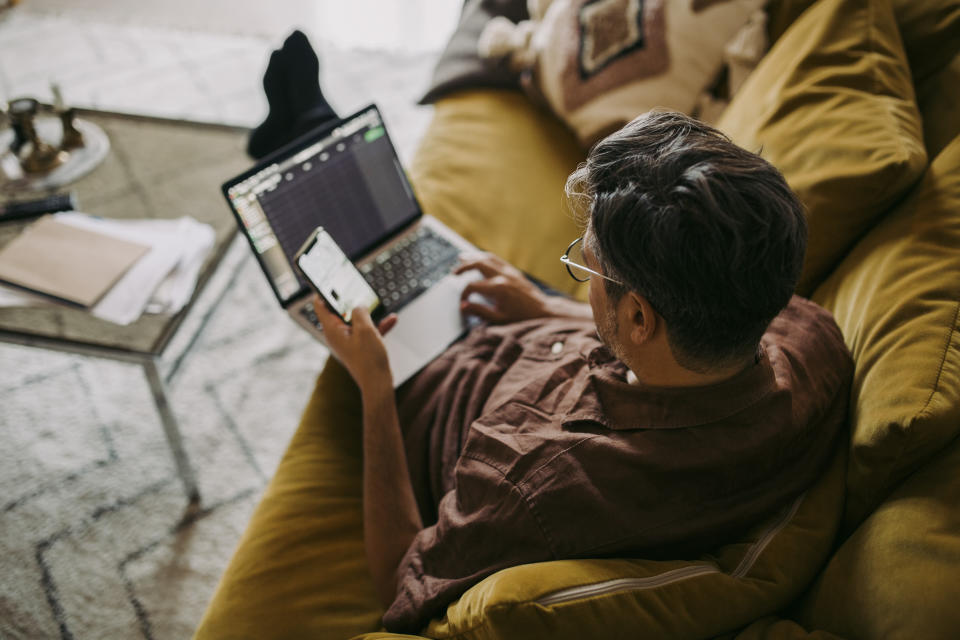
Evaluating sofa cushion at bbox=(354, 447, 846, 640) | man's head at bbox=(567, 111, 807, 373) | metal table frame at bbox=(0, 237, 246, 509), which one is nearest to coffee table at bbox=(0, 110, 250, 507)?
metal table frame at bbox=(0, 237, 246, 509)

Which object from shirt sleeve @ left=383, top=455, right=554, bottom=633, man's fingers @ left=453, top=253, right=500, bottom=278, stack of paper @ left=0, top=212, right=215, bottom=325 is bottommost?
shirt sleeve @ left=383, top=455, right=554, bottom=633

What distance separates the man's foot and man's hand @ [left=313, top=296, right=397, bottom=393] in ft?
2.39

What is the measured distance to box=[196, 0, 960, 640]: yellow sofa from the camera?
0.79 m

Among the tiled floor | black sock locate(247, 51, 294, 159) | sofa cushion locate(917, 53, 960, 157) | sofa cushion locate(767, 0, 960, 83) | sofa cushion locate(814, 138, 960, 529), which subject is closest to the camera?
sofa cushion locate(814, 138, 960, 529)

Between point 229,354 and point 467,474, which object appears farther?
point 229,354

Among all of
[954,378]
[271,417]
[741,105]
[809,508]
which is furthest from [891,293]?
[271,417]

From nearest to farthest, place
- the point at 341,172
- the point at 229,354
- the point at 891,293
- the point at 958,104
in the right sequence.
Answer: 1. the point at 891,293
2. the point at 958,104
3. the point at 341,172
4. the point at 229,354

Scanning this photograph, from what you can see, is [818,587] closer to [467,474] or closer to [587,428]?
[587,428]

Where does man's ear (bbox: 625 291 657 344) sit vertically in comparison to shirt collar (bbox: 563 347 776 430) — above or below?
above

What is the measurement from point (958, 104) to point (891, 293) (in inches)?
18.1

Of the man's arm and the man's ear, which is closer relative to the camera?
the man's ear

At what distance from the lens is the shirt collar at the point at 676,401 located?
34.1 inches

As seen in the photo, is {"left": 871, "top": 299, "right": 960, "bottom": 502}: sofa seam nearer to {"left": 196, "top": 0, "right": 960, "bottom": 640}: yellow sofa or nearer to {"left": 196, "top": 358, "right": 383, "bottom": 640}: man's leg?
{"left": 196, "top": 0, "right": 960, "bottom": 640}: yellow sofa

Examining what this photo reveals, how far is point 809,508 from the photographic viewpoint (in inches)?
35.4
